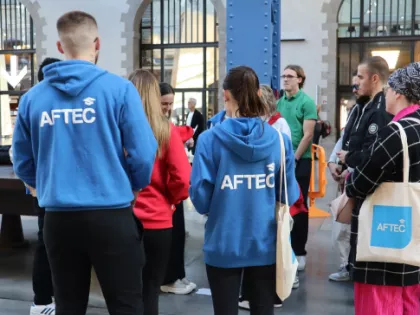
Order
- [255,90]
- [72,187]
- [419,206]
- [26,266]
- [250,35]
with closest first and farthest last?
[72,187], [419,206], [255,90], [250,35], [26,266]

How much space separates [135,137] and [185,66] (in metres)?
16.0

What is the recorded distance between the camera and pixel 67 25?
242 centimetres

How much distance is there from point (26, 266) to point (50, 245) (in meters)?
3.52

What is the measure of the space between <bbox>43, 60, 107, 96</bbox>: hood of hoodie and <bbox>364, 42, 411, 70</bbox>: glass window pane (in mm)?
14497

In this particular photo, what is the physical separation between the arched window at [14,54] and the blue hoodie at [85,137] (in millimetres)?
17678

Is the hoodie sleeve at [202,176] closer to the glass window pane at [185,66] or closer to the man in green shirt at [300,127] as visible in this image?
the man in green shirt at [300,127]

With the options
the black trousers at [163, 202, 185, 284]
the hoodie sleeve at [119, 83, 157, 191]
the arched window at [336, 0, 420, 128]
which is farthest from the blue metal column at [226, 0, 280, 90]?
the arched window at [336, 0, 420, 128]

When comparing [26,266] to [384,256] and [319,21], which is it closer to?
[384,256]

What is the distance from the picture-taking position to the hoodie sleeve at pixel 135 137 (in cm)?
240

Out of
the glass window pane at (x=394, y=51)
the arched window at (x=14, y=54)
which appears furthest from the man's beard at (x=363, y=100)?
the arched window at (x=14, y=54)

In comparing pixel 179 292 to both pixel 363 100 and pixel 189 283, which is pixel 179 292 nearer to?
pixel 189 283

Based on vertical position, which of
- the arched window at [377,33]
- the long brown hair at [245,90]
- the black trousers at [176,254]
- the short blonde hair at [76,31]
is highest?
the arched window at [377,33]

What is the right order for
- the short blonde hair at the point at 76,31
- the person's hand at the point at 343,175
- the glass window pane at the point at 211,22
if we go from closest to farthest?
the short blonde hair at the point at 76,31
the person's hand at the point at 343,175
the glass window pane at the point at 211,22

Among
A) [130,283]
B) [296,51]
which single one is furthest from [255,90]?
[296,51]
